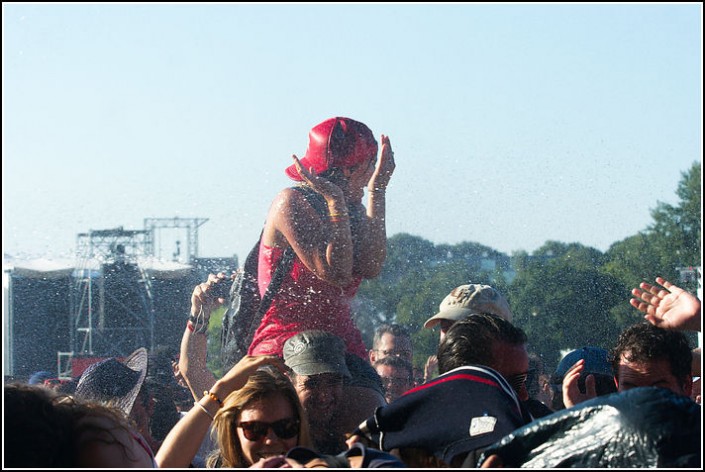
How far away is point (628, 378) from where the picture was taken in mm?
2402

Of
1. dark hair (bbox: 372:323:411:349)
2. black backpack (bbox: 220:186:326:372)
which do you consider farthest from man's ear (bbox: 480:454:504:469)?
dark hair (bbox: 372:323:411:349)

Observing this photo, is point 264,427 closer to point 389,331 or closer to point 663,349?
point 663,349

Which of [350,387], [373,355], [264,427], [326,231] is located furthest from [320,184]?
[373,355]

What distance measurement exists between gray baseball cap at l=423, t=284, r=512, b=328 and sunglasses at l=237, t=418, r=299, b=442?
1.04m

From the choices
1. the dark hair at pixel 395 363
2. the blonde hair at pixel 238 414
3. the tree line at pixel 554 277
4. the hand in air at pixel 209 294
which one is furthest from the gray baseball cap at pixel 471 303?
the blonde hair at pixel 238 414

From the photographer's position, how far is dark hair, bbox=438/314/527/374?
→ 2211 millimetres

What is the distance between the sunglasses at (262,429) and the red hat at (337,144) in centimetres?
97

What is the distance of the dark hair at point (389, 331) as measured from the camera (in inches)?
142

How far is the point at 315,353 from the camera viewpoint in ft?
9.66

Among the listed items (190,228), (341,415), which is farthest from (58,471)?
(190,228)

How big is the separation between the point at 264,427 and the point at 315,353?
630 millimetres

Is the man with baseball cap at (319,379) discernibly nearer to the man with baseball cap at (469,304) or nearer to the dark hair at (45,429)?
the man with baseball cap at (469,304)

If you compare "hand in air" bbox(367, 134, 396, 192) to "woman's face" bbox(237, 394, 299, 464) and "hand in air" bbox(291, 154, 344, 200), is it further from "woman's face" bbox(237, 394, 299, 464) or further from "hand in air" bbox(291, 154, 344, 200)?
"woman's face" bbox(237, 394, 299, 464)

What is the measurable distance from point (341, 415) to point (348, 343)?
0.91 ft
